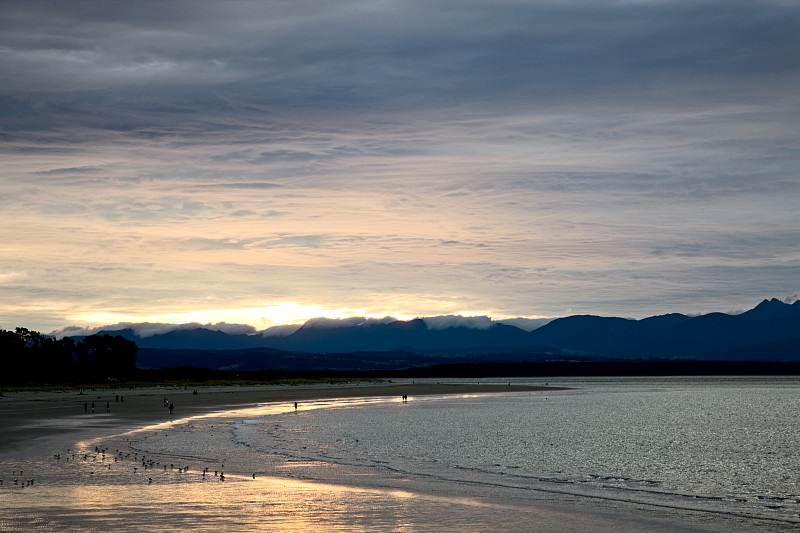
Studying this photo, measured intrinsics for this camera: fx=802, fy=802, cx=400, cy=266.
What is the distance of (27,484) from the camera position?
35.6 m

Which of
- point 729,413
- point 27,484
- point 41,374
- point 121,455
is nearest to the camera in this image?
point 27,484

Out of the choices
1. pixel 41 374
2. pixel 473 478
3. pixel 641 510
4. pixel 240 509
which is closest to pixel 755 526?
pixel 641 510

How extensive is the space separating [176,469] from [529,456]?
2498 centimetres

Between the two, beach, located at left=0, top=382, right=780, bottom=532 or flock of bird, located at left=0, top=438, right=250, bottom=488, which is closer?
beach, located at left=0, top=382, right=780, bottom=532

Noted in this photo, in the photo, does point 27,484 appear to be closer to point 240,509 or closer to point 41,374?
point 240,509

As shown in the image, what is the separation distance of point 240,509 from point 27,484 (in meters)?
11.7

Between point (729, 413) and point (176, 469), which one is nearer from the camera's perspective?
point (176, 469)

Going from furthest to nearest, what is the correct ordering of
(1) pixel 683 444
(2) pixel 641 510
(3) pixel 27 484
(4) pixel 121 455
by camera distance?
(1) pixel 683 444, (4) pixel 121 455, (3) pixel 27 484, (2) pixel 641 510

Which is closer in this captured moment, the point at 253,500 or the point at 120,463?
the point at 253,500

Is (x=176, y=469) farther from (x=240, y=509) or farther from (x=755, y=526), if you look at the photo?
(x=755, y=526)

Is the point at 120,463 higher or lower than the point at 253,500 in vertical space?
higher

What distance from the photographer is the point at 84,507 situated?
98.4ft

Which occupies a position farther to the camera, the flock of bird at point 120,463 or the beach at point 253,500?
the flock of bird at point 120,463

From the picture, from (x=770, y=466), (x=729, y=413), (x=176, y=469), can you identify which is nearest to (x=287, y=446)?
(x=176, y=469)
